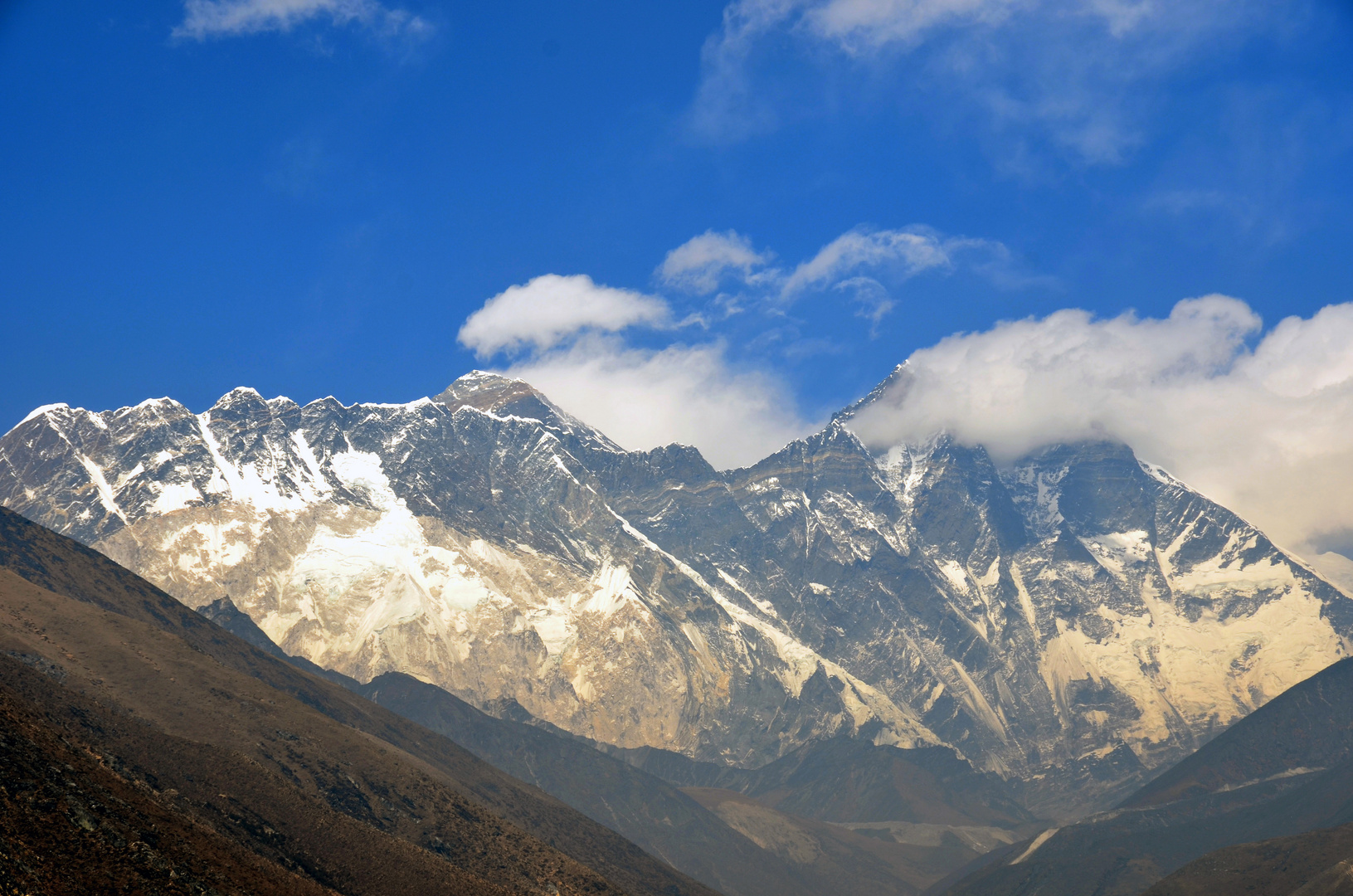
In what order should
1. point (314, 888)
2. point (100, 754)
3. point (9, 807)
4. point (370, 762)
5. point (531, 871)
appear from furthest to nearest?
point (370, 762)
point (531, 871)
point (100, 754)
point (314, 888)
point (9, 807)

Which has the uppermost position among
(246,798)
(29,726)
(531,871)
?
(29,726)

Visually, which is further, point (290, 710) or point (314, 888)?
point (290, 710)

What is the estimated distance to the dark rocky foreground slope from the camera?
85.8 m

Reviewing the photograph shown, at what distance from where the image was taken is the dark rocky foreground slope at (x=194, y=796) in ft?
282

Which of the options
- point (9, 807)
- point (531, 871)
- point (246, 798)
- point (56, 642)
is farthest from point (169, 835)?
point (56, 642)

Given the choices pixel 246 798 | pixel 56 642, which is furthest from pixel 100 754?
pixel 56 642

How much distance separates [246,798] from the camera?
142 meters

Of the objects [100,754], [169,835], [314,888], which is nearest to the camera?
[169,835]

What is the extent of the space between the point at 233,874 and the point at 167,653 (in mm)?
113743

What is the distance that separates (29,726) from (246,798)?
46815 mm

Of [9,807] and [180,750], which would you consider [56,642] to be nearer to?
[180,750]

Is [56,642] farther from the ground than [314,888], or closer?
farther from the ground

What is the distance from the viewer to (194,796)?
135m

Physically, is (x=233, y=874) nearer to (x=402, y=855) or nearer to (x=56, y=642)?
(x=402, y=855)
